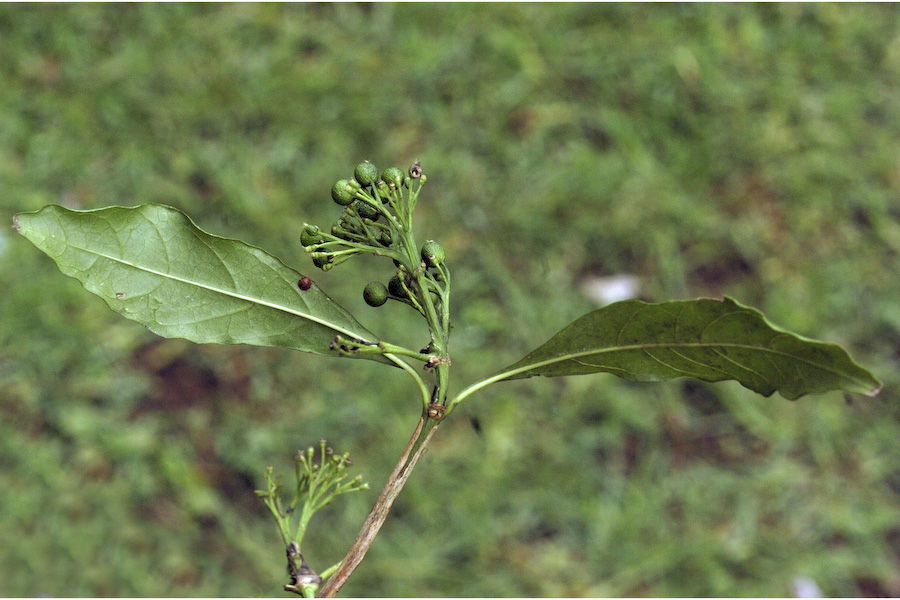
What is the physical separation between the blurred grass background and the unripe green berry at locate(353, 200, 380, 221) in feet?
5.87

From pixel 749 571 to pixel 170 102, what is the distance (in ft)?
8.25

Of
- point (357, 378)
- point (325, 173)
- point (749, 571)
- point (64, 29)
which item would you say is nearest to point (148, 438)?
point (357, 378)

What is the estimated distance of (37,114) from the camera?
2.94 metres

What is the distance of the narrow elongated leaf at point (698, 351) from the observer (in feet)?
2.42

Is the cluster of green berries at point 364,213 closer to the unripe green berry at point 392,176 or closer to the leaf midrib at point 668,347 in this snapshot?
the unripe green berry at point 392,176

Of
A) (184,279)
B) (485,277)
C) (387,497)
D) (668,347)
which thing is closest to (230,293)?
(184,279)

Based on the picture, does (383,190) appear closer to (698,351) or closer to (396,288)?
(396,288)

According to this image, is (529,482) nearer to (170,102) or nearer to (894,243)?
(894,243)

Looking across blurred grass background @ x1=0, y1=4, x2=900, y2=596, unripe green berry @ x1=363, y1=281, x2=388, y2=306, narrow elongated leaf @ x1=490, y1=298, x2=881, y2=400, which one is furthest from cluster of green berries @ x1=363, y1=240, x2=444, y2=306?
blurred grass background @ x1=0, y1=4, x2=900, y2=596

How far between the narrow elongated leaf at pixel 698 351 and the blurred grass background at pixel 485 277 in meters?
1.81

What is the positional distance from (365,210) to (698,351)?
359mm

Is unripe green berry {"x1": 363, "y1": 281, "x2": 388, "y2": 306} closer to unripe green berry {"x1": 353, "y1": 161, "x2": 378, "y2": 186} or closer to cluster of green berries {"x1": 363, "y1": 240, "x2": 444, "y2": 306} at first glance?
cluster of green berries {"x1": 363, "y1": 240, "x2": 444, "y2": 306}

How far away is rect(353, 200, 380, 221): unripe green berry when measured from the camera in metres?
0.85

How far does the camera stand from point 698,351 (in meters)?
0.82
